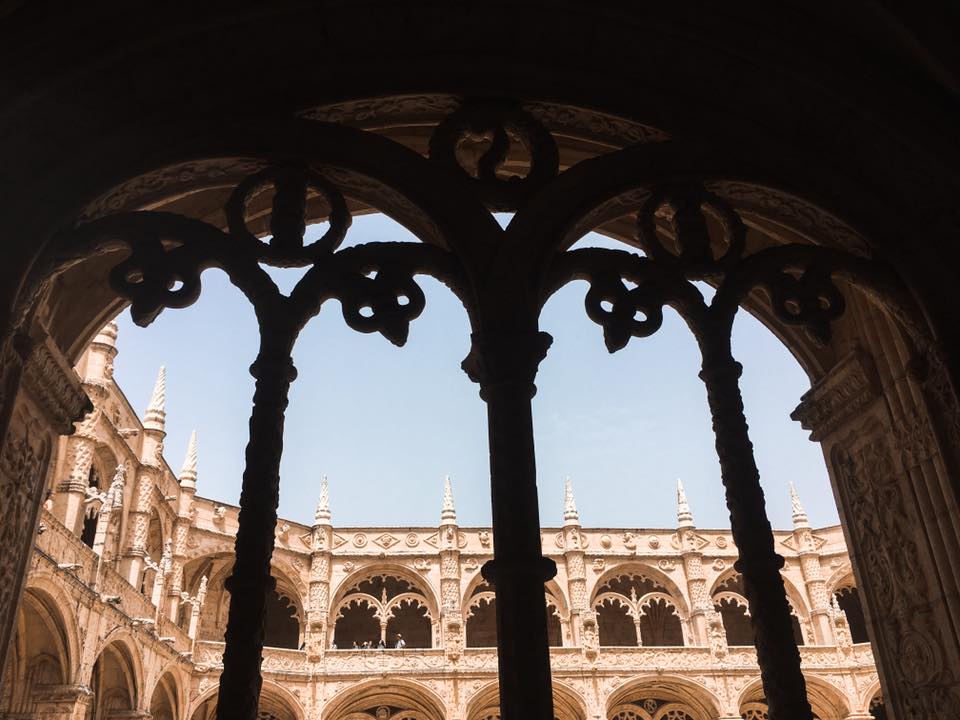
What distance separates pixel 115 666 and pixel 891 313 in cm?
1548

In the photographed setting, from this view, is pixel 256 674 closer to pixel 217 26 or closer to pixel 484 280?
pixel 484 280

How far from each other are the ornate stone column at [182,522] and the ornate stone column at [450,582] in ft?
22.3

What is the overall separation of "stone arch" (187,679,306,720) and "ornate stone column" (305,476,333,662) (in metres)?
1.06

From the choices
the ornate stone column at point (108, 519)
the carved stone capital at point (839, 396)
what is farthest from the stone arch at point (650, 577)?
the carved stone capital at point (839, 396)

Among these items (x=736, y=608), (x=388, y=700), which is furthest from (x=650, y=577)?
(x=388, y=700)

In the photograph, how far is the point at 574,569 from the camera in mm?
23453

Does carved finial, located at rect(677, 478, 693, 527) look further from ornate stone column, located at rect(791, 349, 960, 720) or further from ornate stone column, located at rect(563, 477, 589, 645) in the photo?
ornate stone column, located at rect(791, 349, 960, 720)

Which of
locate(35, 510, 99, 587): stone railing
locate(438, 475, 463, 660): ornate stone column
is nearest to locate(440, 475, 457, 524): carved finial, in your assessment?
locate(438, 475, 463, 660): ornate stone column

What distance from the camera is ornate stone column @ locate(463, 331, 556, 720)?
2.70m

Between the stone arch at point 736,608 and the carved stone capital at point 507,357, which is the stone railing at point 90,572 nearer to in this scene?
the carved stone capital at point 507,357

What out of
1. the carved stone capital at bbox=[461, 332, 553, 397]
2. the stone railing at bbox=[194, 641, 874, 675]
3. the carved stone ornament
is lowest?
the carved stone capital at bbox=[461, 332, 553, 397]

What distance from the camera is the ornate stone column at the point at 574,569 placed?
75.0 feet

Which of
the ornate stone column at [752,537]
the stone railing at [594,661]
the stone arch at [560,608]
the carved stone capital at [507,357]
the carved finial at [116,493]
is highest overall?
the carved finial at [116,493]

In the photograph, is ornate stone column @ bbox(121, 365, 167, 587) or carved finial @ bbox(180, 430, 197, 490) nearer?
ornate stone column @ bbox(121, 365, 167, 587)
